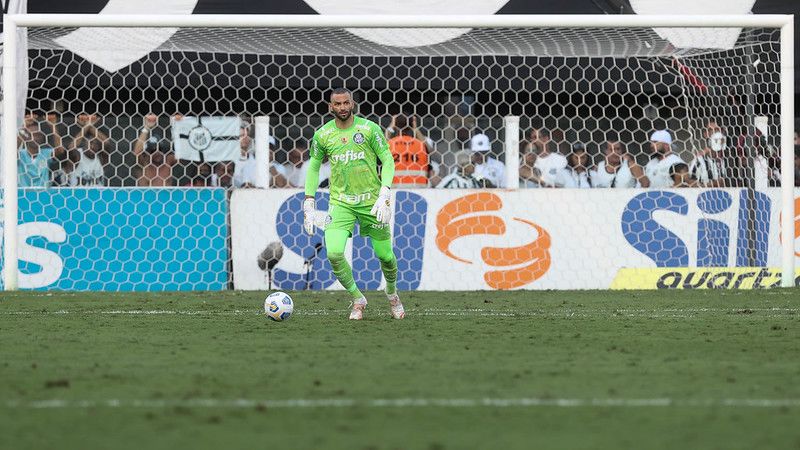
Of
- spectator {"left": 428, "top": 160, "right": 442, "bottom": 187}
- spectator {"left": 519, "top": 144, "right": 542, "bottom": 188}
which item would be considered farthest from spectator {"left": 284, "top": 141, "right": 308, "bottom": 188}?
spectator {"left": 519, "top": 144, "right": 542, "bottom": 188}

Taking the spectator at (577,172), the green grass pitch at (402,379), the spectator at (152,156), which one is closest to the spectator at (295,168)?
the spectator at (152,156)

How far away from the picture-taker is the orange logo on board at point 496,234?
44.5 ft

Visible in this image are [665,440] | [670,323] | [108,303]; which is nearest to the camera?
[665,440]

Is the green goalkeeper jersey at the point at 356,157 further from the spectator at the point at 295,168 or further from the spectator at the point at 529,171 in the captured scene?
the spectator at the point at 529,171

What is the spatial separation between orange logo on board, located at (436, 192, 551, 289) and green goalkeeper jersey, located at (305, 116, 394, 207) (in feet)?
12.3

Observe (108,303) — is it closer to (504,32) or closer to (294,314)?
(294,314)

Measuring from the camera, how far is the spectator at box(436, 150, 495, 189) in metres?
14.0

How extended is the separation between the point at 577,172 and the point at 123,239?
5019 mm

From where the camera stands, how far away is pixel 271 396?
5.32 m

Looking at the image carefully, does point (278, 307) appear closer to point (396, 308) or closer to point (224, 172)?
point (396, 308)

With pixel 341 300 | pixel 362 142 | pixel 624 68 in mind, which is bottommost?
pixel 341 300

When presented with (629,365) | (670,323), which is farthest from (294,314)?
(629,365)

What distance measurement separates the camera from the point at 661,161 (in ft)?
47.6

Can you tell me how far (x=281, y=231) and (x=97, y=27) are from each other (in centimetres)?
280
